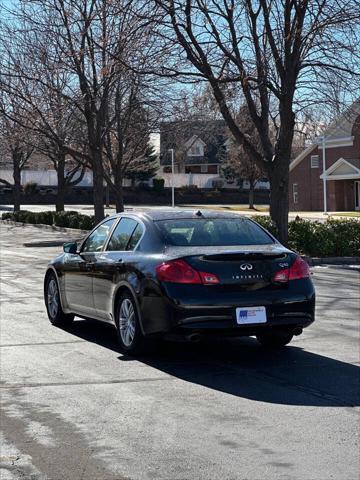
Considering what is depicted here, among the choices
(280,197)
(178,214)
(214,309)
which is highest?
(280,197)

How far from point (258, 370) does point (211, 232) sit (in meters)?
1.66

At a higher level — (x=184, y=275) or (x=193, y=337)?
(x=184, y=275)

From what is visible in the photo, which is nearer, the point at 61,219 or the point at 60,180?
the point at 61,219

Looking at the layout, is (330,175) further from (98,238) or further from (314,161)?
(98,238)

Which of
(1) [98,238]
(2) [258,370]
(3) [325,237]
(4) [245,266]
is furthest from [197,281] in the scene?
(3) [325,237]

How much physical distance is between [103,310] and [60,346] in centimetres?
69

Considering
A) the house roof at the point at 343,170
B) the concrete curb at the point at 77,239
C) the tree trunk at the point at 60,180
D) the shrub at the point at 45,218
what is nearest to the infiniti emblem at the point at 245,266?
the concrete curb at the point at 77,239

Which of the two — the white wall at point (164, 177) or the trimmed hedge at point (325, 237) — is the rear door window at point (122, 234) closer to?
the trimmed hedge at point (325, 237)

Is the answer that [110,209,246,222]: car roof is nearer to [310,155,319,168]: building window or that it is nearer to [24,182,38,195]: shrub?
[310,155,319,168]: building window

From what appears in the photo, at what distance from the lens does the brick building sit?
179 feet

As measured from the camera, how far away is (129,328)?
28.4 ft

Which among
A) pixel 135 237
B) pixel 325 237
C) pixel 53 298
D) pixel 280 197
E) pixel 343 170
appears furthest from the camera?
pixel 343 170

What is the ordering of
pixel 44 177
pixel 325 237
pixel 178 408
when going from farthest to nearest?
pixel 44 177
pixel 325 237
pixel 178 408

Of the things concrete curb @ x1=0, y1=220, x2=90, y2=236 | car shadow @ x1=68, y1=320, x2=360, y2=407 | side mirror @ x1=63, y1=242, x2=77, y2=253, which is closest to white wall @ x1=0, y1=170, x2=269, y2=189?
concrete curb @ x1=0, y1=220, x2=90, y2=236
